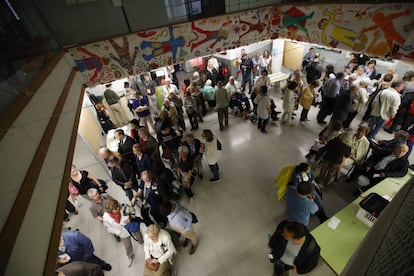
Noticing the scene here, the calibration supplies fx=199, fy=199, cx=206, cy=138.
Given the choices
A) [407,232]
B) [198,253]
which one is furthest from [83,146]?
[407,232]

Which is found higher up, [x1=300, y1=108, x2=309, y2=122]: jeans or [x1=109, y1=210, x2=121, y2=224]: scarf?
[x1=109, y1=210, x2=121, y2=224]: scarf

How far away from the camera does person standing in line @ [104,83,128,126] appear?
21.8 ft

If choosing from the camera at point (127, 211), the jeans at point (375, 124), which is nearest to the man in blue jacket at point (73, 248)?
the camera at point (127, 211)

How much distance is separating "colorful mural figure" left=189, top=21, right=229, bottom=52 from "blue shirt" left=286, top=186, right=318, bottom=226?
14.0 feet

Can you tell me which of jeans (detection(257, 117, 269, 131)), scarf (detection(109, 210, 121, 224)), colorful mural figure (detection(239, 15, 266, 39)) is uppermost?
colorful mural figure (detection(239, 15, 266, 39))

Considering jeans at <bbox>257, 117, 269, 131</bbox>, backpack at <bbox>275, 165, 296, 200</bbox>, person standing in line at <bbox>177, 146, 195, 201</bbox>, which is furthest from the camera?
jeans at <bbox>257, 117, 269, 131</bbox>

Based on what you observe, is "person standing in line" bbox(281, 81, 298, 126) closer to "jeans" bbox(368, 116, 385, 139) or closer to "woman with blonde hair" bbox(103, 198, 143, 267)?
"jeans" bbox(368, 116, 385, 139)

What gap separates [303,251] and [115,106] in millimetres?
6669

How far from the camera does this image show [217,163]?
4.90 m

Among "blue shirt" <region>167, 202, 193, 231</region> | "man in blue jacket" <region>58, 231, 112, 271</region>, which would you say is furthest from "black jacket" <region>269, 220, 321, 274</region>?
"man in blue jacket" <region>58, 231, 112, 271</region>

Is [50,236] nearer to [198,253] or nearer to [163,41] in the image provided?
[198,253]

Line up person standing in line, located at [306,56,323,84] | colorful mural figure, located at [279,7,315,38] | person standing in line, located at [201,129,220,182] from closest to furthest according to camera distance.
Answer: person standing in line, located at [201,129,220,182]
colorful mural figure, located at [279,7,315,38]
person standing in line, located at [306,56,323,84]

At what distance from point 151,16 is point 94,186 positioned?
405 cm

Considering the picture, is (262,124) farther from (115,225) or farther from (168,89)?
(115,225)
